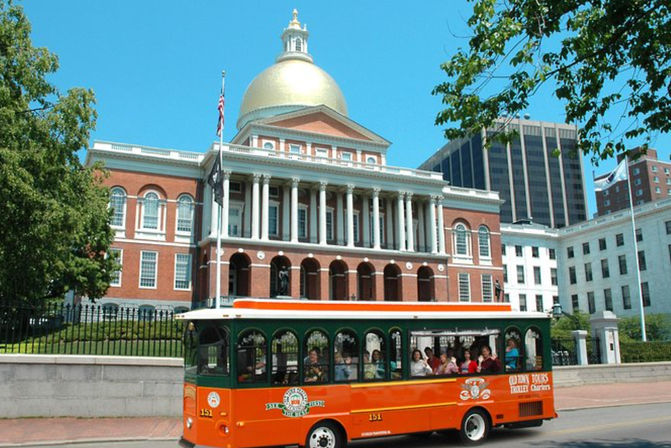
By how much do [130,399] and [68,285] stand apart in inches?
908

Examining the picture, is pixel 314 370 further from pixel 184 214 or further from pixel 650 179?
pixel 650 179

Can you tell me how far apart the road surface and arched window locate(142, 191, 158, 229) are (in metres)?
39.5

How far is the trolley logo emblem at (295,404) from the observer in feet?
38.3

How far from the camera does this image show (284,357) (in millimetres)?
11930

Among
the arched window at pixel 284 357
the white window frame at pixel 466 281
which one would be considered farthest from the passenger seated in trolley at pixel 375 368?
the white window frame at pixel 466 281

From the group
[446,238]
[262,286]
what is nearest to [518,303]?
[446,238]

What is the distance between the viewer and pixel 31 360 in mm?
16562

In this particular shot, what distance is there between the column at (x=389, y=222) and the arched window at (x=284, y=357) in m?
47.8

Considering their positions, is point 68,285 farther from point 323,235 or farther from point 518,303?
point 518,303

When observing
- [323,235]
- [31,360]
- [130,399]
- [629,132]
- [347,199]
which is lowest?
[130,399]

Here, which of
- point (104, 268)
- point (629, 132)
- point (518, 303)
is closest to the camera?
point (629, 132)

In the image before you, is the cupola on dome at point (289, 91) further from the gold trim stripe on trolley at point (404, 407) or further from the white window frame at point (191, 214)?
the gold trim stripe on trolley at point (404, 407)

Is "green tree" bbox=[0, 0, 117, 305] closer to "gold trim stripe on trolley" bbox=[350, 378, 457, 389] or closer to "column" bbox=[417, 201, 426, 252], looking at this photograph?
"gold trim stripe on trolley" bbox=[350, 378, 457, 389]

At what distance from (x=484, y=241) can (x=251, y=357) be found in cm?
5621
